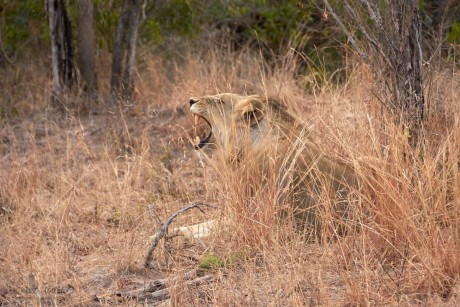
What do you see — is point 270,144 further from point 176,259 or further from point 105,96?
point 105,96

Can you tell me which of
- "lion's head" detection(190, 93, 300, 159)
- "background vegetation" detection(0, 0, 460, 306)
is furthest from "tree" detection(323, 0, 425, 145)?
"lion's head" detection(190, 93, 300, 159)

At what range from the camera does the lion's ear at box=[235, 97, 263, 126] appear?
5.30m

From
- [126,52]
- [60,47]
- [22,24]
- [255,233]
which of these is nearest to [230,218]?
[255,233]

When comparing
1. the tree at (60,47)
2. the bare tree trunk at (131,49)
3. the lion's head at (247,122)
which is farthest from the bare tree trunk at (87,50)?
the lion's head at (247,122)

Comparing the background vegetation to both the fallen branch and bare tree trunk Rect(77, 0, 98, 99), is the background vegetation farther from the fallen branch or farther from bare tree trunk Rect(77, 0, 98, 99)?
bare tree trunk Rect(77, 0, 98, 99)

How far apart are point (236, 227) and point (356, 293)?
3.73 ft

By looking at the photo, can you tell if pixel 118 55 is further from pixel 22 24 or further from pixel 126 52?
pixel 22 24

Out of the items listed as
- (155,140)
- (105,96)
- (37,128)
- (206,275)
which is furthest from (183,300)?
(105,96)

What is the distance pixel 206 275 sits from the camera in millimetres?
4531

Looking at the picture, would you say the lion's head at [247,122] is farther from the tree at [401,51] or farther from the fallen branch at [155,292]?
the fallen branch at [155,292]

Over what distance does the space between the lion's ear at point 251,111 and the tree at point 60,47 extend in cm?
412

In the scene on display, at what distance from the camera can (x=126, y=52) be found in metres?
9.37

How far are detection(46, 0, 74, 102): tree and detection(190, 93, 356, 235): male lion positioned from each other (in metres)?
4.05

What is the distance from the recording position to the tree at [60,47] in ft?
29.8
